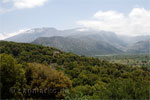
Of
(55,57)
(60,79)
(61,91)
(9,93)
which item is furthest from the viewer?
(55,57)

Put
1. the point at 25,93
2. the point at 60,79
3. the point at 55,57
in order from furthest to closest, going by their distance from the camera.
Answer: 1. the point at 55,57
2. the point at 60,79
3. the point at 25,93

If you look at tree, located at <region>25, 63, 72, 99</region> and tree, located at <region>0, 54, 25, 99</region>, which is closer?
tree, located at <region>0, 54, 25, 99</region>

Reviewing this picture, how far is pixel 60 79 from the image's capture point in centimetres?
1909

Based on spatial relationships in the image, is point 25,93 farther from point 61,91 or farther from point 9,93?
point 61,91

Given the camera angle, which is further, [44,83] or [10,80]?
[44,83]

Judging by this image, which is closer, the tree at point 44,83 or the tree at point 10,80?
the tree at point 10,80

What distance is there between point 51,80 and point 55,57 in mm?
38906

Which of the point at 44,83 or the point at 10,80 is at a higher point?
the point at 10,80

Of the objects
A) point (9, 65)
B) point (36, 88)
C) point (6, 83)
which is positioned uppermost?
point (9, 65)

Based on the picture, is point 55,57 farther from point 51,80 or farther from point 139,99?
point 139,99

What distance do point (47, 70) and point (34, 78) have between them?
178 cm

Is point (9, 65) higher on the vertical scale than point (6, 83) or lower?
higher

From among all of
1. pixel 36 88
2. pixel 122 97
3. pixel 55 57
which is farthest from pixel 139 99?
→ pixel 55 57

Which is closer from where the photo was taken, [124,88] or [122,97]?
[122,97]
